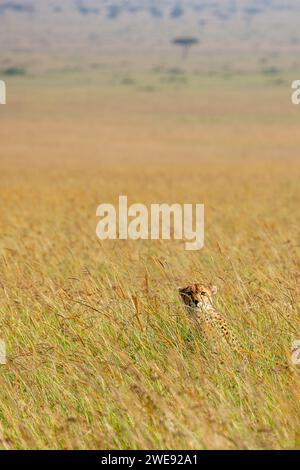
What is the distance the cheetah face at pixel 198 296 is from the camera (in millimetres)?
5379

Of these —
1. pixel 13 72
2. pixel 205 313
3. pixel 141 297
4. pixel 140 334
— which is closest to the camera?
pixel 140 334

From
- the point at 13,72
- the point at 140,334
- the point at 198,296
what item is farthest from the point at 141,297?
the point at 13,72

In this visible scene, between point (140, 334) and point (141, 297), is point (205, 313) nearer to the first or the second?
point (140, 334)

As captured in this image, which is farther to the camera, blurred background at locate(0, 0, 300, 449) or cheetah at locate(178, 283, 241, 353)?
cheetah at locate(178, 283, 241, 353)

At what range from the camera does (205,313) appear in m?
5.35

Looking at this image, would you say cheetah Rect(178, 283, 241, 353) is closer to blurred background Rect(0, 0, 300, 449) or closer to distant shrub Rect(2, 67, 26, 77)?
blurred background Rect(0, 0, 300, 449)

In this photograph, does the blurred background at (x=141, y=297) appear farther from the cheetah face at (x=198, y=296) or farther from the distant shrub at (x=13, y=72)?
the distant shrub at (x=13, y=72)

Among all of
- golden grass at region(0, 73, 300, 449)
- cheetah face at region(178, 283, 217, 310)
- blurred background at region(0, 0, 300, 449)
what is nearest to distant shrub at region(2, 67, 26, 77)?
blurred background at region(0, 0, 300, 449)

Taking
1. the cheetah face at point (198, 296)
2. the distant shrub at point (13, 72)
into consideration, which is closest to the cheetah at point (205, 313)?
the cheetah face at point (198, 296)

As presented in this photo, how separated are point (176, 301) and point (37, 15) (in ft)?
660

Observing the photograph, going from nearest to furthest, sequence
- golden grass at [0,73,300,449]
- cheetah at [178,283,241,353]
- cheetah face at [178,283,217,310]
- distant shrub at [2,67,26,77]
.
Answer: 1. golden grass at [0,73,300,449]
2. cheetah at [178,283,241,353]
3. cheetah face at [178,283,217,310]
4. distant shrub at [2,67,26,77]

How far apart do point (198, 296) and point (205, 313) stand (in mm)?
118

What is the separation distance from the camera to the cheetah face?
538 cm

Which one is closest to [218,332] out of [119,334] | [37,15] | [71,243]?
[119,334]
